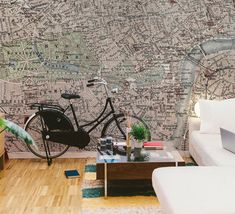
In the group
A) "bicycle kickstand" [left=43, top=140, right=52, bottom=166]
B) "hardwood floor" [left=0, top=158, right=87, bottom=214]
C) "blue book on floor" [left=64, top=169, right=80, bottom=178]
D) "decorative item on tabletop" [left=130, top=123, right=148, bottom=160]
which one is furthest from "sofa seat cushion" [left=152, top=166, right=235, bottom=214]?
"bicycle kickstand" [left=43, top=140, right=52, bottom=166]

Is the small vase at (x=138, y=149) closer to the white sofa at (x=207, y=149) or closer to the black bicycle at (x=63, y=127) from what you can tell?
the white sofa at (x=207, y=149)

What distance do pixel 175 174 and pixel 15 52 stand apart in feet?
10.6

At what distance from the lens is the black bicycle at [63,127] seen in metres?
5.16

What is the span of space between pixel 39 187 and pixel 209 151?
1.81 metres

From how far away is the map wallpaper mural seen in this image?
531cm

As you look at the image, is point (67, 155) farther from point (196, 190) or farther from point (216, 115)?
point (196, 190)

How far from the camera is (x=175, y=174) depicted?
2.89m

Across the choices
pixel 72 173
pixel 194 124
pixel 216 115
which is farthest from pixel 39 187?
pixel 216 115

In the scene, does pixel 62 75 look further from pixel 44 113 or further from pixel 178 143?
pixel 178 143

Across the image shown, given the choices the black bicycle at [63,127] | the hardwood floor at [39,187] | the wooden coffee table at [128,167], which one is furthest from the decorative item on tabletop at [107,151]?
the black bicycle at [63,127]

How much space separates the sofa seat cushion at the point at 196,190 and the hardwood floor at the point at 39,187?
42.7 inches

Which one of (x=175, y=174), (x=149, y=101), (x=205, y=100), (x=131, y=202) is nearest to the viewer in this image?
(x=175, y=174)

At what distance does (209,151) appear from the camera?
399cm

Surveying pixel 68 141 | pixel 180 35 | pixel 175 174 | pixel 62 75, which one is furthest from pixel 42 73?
pixel 175 174
